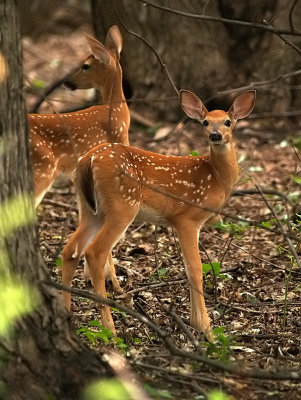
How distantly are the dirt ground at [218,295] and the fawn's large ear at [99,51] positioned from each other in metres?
0.86

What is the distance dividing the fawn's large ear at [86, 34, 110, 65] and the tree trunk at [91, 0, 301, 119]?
2.98 meters

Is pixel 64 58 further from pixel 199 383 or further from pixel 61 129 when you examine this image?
pixel 199 383

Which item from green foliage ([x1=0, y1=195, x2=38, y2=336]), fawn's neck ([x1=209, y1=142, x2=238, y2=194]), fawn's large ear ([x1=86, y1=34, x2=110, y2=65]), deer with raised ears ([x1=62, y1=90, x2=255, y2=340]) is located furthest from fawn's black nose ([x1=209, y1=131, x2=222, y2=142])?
green foliage ([x1=0, y1=195, x2=38, y2=336])

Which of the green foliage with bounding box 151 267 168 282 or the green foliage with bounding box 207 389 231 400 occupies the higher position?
the green foliage with bounding box 151 267 168 282

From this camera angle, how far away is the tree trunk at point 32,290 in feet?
12.2

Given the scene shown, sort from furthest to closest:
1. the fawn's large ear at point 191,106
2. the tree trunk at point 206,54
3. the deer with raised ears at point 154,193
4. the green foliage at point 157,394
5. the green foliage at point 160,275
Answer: the tree trunk at point 206,54 < the green foliage at point 160,275 < the fawn's large ear at point 191,106 < the deer with raised ears at point 154,193 < the green foliage at point 157,394

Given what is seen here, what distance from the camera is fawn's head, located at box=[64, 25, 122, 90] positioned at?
773 centimetres

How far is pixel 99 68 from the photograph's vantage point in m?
7.79

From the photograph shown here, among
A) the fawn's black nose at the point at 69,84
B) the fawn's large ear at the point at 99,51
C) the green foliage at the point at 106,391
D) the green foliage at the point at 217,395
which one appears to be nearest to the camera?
the green foliage at the point at 217,395

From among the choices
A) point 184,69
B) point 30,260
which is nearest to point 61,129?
point 30,260

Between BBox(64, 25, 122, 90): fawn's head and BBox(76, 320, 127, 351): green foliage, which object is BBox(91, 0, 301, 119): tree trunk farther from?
BBox(76, 320, 127, 351): green foliage

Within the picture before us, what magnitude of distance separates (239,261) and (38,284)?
11.4 feet

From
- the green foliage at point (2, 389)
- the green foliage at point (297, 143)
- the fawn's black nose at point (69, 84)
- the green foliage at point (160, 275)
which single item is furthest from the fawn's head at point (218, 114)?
the green foliage at point (297, 143)

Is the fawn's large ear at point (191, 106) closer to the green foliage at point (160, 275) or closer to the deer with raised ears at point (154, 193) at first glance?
the deer with raised ears at point (154, 193)
